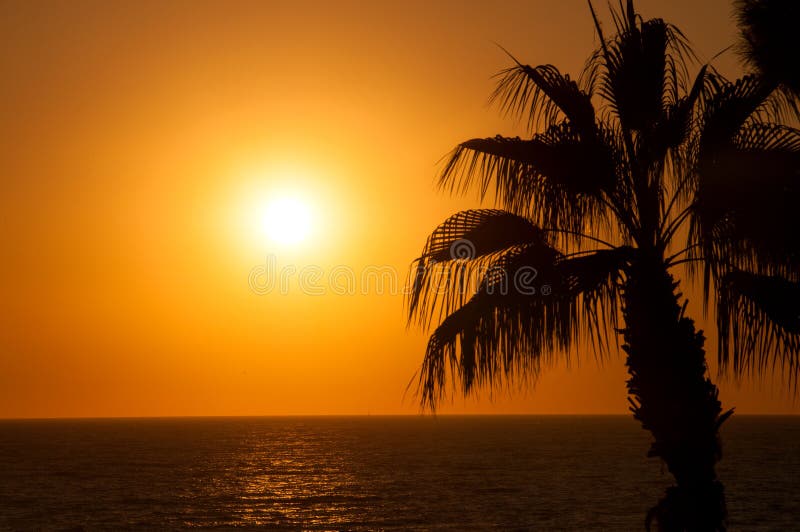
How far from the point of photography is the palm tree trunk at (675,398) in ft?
26.2

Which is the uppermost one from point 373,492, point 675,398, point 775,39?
point 775,39

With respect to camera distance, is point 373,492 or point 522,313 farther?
point 373,492

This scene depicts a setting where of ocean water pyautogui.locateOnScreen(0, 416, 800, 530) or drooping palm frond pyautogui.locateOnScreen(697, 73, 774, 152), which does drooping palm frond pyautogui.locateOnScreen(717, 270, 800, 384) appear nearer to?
drooping palm frond pyautogui.locateOnScreen(697, 73, 774, 152)

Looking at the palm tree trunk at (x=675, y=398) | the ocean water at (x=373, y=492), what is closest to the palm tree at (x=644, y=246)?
the palm tree trunk at (x=675, y=398)

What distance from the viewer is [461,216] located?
9047mm

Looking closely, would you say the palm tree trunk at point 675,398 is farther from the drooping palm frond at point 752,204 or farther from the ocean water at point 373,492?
the ocean water at point 373,492

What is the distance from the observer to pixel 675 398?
319 inches

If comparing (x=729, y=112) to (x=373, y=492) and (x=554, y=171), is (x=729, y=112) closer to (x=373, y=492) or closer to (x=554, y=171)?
(x=554, y=171)

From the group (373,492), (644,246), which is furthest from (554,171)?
(373,492)

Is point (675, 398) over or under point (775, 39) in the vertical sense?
under

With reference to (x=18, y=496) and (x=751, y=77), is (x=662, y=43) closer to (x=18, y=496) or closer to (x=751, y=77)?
(x=751, y=77)

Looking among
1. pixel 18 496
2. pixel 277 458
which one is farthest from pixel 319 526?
pixel 277 458

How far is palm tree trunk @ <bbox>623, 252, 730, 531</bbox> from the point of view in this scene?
798 centimetres

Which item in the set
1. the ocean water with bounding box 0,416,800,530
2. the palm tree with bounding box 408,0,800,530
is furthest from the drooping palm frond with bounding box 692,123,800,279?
the ocean water with bounding box 0,416,800,530
